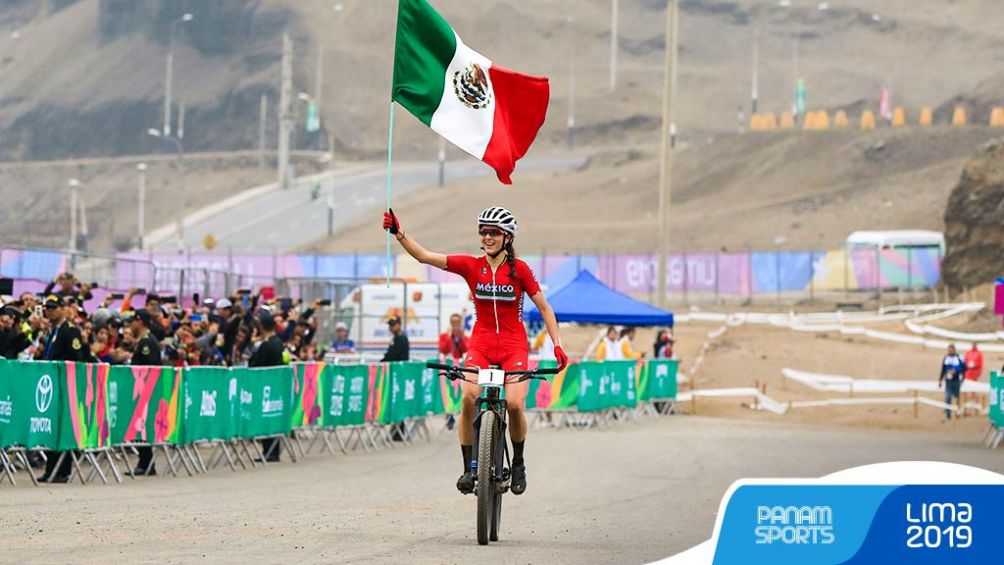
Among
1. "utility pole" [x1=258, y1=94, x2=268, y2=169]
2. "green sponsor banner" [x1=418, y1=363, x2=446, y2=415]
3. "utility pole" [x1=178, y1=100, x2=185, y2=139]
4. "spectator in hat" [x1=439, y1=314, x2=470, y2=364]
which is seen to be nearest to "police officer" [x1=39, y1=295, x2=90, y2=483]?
"green sponsor banner" [x1=418, y1=363, x2=446, y2=415]

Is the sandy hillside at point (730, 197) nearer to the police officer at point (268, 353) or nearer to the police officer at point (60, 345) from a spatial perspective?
the police officer at point (268, 353)

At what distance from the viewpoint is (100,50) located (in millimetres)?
157375

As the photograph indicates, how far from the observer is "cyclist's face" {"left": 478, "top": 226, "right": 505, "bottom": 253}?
12297 mm

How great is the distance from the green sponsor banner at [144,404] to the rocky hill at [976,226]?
47.2m

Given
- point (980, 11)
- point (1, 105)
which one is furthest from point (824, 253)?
point (980, 11)

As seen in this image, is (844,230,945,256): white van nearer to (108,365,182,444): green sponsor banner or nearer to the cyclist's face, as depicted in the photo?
(108,365,182,444): green sponsor banner

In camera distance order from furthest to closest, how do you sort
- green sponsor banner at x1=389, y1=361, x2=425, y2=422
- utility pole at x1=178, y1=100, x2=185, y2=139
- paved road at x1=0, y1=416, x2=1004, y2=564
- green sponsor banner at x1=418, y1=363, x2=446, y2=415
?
1. utility pole at x1=178, y1=100, x2=185, y2=139
2. green sponsor banner at x1=418, y1=363, x2=446, y2=415
3. green sponsor banner at x1=389, y1=361, x2=425, y2=422
4. paved road at x1=0, y1=416, x2=1004, y2=564

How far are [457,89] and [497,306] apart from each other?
3277 millimetres

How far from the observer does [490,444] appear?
11859 millimetres

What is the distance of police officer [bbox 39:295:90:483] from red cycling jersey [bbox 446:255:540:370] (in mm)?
5988

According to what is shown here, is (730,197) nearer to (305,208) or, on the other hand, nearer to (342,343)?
(305,208)

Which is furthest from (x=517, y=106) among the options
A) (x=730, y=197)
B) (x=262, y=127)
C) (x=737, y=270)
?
(x=262, y=127)

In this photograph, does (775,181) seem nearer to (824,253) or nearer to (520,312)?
(824,253)

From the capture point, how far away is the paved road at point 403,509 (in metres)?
11.4
